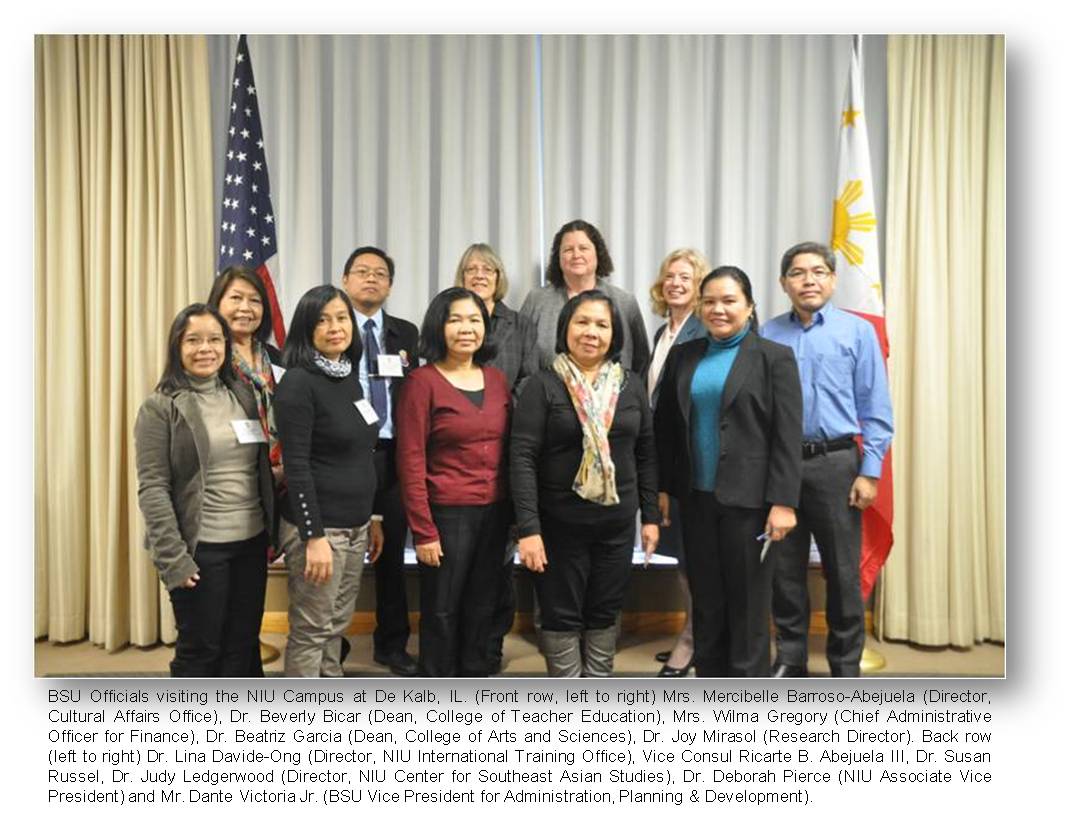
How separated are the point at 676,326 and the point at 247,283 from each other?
1319 mm

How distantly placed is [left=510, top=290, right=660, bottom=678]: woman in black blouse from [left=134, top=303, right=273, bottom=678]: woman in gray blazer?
0.73m

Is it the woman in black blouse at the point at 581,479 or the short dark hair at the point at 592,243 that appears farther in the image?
the short dark hair at the point at 592,243

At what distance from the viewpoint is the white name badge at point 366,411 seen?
225cm

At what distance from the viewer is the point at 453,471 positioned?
2.25 meters

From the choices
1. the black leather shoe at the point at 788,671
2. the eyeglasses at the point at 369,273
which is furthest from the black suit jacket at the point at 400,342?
the black leather shoe at the point at 788,671

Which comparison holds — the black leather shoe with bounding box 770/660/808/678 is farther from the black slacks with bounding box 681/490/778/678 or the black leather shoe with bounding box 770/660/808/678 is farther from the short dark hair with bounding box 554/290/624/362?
the short dark hair with bounding box 554/290/624/362

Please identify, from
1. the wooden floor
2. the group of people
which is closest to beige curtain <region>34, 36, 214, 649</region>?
the wooden floor

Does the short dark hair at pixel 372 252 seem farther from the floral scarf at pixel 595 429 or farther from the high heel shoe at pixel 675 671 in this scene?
the high heel shoe at pixel 675 671

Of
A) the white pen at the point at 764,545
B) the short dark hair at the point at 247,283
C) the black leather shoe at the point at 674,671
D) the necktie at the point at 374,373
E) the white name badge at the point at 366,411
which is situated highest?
the short dark hair at the point at 247,283

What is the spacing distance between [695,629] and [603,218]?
131 centimetres

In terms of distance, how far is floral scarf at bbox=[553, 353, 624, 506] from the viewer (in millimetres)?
2215

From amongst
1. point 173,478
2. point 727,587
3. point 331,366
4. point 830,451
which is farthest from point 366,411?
point 830,451

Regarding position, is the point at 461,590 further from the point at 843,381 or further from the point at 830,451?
the point at 843,381
